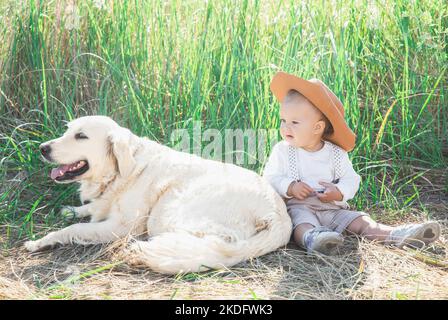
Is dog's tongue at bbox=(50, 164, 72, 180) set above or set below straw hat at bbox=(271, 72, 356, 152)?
below

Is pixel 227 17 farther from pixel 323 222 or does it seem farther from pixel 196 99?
pixel 323 222

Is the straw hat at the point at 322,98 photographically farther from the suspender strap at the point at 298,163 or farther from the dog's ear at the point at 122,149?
the dog's ear at the point at 122,149

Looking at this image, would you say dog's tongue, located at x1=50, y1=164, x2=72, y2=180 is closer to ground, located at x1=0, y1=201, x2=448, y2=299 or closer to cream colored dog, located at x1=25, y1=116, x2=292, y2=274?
cream colored dog, located at x1=25, y1=116, x2=292, y2=274

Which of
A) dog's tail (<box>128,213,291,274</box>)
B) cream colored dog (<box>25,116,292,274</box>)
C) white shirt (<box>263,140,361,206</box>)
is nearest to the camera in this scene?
dog's tail (<box>128,213,291,274</box>)

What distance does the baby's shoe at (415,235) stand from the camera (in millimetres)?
3225

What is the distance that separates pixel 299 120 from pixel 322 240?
2.09ft

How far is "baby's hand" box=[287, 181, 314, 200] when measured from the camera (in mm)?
3336

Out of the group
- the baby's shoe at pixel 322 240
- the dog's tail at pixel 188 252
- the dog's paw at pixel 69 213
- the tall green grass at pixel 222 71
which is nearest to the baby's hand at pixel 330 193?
the baby's shoe at pixel 322 240

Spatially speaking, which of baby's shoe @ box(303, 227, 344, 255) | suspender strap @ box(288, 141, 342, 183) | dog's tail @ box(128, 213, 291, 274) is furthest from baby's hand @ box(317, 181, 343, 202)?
dog's tail @ box(128, 213, 291, 274)

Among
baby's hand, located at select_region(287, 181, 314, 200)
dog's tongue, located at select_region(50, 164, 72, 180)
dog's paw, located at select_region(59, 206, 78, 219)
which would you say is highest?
baby's hand, located at select_region(287, 181, 314, 200)

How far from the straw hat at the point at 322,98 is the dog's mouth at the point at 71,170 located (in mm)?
1089

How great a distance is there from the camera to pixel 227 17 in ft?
14.6

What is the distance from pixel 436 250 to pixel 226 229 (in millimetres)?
1136

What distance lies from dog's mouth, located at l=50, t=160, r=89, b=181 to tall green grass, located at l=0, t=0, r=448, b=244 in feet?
2.01
